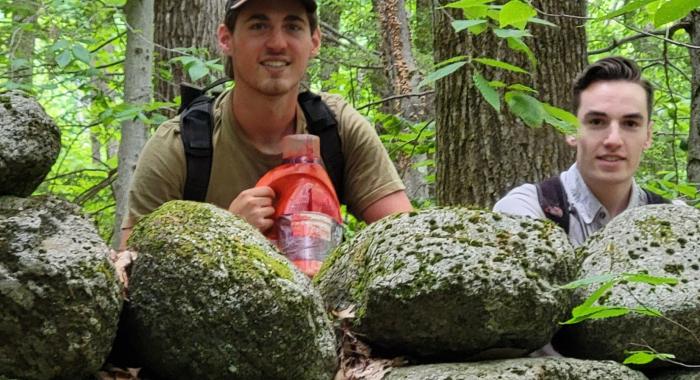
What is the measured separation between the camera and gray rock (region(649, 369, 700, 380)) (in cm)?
275

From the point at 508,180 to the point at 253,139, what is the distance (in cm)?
166

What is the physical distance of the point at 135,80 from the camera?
5766mm

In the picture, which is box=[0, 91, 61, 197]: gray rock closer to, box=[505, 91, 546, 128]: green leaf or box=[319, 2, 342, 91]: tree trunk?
box=[505, 91, 546, 128]: green leaf

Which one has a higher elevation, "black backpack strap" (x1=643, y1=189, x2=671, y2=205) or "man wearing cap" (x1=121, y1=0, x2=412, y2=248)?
"man wearing cap" (x1=121, y1=0, x2=412, y2=248)

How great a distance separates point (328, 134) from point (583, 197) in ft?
3.91

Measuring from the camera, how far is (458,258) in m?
2.55

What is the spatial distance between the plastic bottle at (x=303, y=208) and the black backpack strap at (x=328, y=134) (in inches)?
8.4

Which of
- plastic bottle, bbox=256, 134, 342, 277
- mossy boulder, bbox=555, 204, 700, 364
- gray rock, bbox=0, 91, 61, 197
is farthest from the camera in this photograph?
plastic bottle, bbox=256, 134, 342, 277

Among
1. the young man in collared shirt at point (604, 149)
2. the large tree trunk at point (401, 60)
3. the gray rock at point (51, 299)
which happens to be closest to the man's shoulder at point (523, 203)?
the young man in collared shirt at point (604, 149)

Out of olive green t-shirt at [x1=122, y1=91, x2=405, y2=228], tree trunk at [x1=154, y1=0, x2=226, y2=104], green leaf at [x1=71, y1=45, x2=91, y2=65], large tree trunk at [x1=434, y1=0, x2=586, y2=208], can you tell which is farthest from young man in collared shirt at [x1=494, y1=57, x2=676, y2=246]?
tree trunk at [x1=154, y1=0, x2=226, y2=104]

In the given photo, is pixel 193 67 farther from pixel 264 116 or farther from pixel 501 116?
pixel 501 116

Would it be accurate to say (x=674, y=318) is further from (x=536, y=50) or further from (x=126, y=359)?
(x=536, y=50)

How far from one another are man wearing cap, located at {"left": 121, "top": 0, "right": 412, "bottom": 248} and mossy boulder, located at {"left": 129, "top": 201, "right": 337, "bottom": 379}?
4.17ft

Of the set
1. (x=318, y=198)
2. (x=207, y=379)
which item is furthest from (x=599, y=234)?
(x=207, y=379)
